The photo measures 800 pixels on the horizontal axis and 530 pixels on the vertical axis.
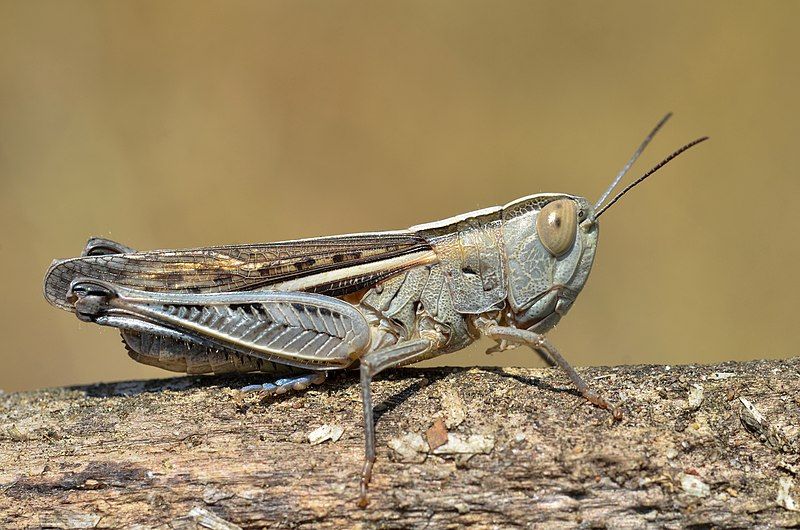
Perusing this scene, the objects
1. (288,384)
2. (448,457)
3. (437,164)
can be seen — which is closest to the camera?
(448,457)

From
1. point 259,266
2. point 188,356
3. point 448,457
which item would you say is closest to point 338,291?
point 259,266

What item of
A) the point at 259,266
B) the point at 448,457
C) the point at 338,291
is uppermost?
the point at 259,266

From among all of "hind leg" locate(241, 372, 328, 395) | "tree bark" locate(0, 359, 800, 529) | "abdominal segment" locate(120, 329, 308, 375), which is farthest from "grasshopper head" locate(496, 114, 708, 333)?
"abdominal segment" locate(120, 329, 308, 375)

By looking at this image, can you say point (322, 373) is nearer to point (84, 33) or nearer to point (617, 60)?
point (617, 60)

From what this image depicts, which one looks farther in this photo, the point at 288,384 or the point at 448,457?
the point at 288,384

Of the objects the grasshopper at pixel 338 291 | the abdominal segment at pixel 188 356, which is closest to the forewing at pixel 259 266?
the grasshopper at pixel 338 291

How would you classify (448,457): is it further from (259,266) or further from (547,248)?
(259,266)
